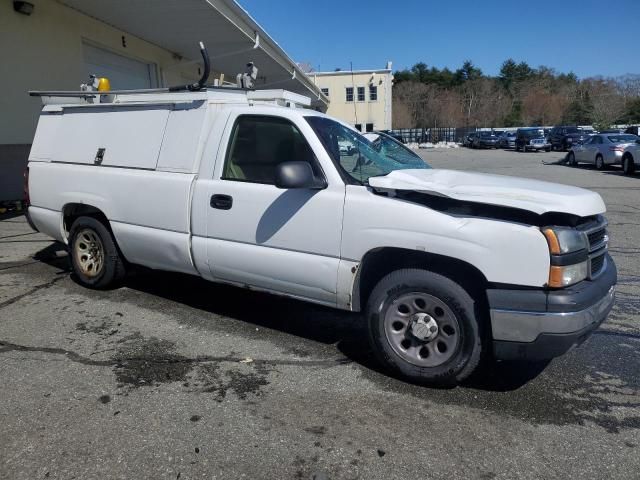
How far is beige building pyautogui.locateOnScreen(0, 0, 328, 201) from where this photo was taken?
33.1 ft

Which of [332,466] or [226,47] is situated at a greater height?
[226,47]

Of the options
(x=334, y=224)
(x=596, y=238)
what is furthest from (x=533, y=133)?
(x=334, y=224)

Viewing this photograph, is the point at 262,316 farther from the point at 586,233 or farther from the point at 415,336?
the point at 586,233

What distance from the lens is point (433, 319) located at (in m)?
3.44

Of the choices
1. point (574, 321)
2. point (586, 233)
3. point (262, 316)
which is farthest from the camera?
point (262, 316)

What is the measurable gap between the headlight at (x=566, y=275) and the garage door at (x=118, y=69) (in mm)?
12088

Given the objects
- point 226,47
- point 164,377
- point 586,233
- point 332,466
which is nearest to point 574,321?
point 586,233

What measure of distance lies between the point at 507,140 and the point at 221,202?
4461cm

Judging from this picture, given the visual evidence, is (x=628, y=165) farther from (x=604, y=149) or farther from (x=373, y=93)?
(x=373, y=93)

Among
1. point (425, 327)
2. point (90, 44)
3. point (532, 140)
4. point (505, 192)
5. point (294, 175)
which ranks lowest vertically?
point (425, 327)

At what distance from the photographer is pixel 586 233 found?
326 cm

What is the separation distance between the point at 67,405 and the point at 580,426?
3.21 meters

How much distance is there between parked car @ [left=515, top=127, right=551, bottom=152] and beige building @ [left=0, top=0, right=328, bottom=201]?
28.1 m

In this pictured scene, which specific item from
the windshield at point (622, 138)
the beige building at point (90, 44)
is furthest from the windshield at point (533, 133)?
the beige building at point (90, 44)
